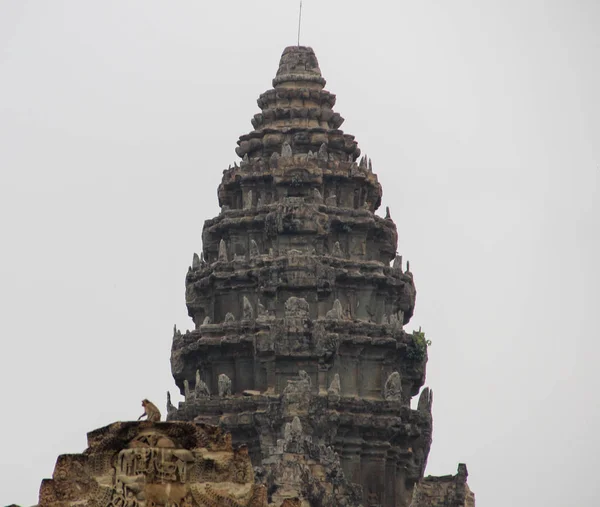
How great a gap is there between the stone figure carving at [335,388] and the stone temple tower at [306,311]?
0.23ft

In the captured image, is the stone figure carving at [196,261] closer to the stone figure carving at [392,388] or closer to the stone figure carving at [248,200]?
the stone figure carving at [248,200]

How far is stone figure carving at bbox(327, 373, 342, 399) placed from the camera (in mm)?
118000

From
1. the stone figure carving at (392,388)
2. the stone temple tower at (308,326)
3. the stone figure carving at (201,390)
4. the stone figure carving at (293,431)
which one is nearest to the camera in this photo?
the stone figure carving at (293,431)

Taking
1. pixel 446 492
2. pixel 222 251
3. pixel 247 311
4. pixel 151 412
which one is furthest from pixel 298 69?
pixel 151 412

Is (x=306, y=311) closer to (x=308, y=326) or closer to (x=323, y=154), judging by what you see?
(x=308, y=326)

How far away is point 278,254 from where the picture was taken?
399 ft

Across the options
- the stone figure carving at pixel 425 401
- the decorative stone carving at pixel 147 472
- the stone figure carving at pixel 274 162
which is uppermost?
the stone figure carving at pixel 274 162

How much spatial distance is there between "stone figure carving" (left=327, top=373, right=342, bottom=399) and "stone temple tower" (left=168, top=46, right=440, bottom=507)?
2.8 inches

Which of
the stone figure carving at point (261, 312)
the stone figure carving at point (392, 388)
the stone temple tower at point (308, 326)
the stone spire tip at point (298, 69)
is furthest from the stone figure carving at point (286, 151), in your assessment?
the stone figure carving at point (392, 388)

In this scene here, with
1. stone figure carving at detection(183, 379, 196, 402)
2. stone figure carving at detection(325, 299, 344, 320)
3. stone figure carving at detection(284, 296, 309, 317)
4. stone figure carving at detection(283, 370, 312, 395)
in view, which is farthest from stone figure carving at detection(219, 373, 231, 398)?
stone figure carving at detection(325, 299, 344, 320)

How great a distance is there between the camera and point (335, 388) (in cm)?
11831

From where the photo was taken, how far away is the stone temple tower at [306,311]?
387 feet

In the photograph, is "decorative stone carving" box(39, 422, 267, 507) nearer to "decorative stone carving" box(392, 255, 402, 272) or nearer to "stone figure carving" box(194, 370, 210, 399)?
"stone figure carving" box(194, 370, 210, 399)

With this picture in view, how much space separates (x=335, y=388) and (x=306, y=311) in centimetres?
320
